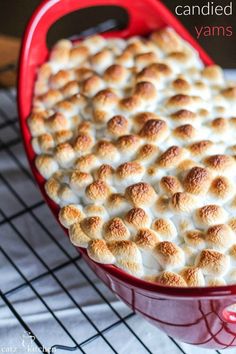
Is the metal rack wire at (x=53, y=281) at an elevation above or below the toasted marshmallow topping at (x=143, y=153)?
below

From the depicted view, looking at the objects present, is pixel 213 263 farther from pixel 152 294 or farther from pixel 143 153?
pixel 143 153

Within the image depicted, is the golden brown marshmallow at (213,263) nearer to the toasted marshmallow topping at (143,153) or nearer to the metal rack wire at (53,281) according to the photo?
the toasted marshmallow topping at (143,153)

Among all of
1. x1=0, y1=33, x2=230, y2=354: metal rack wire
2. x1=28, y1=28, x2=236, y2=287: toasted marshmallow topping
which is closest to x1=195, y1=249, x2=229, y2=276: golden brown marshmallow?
x1=28, y1=28, x2=236, y2=287: toasted marshmallow topping

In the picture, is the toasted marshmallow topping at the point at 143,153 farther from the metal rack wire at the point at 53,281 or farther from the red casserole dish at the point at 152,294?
the metal rack wire at the point at 53,281

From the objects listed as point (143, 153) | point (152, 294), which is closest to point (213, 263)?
point (152, 294)

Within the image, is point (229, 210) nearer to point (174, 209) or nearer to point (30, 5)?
point (174, 209)

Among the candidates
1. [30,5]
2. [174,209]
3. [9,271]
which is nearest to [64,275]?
[9,271]

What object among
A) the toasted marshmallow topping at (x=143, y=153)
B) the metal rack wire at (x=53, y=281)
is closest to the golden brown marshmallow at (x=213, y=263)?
the toasted marshmallow topping at (x=143, y=153)

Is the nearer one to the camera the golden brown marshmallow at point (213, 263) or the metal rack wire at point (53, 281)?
the golden brown marshmallow at point (213, 263)
